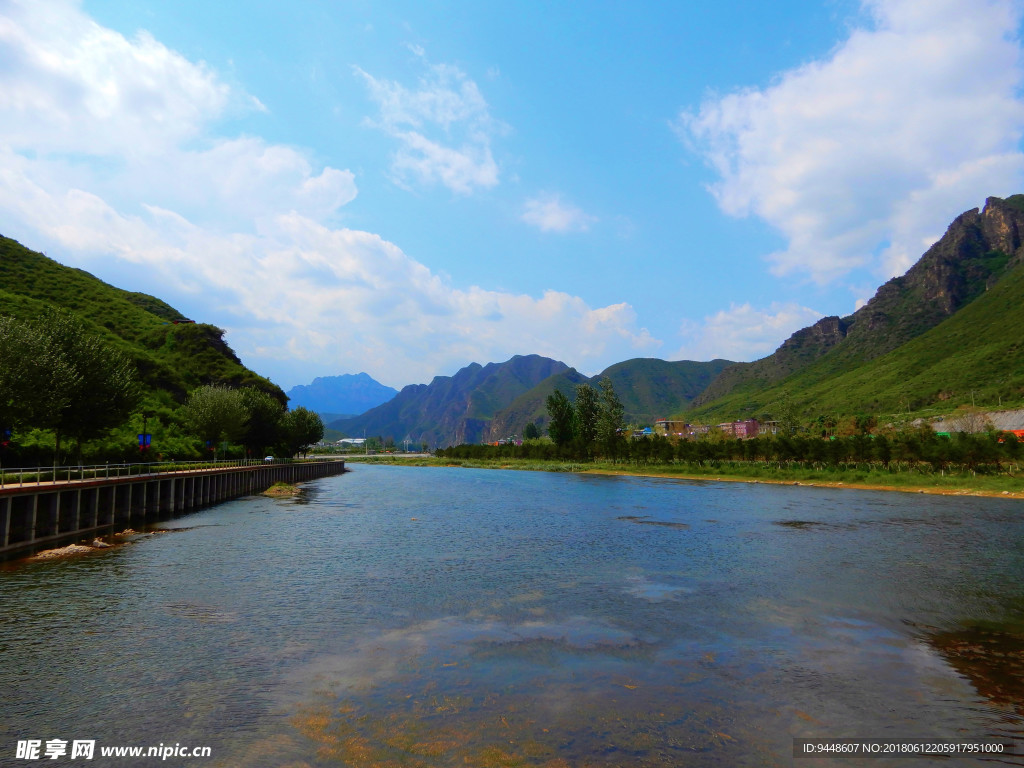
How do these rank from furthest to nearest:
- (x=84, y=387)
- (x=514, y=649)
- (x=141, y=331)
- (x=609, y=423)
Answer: (x=609, y=423) → (x=141, y=331) → (x=84, y=387) → (x=514, y=649)

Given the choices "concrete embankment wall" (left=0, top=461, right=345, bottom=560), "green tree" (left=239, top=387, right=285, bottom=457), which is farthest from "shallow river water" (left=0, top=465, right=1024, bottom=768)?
"green tree" (left=239, top=387, right=285, bottom=457)

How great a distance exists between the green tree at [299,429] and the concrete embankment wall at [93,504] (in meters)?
66.5

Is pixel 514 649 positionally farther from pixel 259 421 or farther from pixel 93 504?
pixel 259 421

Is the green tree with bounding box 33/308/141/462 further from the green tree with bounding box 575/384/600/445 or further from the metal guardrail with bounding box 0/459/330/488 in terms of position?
the green tree with bounding box 575/384/600/445

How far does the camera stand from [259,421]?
12431cm

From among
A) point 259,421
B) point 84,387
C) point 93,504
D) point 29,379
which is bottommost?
point 93,504

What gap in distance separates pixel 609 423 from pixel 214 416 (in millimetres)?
102490

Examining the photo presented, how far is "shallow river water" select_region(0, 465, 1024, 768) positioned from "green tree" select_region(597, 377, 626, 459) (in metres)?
121

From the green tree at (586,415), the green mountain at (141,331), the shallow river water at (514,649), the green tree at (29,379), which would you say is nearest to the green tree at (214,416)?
the green mountain at (141,331)

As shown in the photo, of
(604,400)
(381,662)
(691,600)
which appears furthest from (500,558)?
(604,400)

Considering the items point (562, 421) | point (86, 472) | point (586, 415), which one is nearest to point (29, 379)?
point (86, 472)

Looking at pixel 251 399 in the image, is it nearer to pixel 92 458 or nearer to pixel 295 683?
pixel 92 458

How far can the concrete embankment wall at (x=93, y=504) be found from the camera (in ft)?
127

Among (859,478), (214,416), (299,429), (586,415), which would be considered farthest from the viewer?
(586,415)
